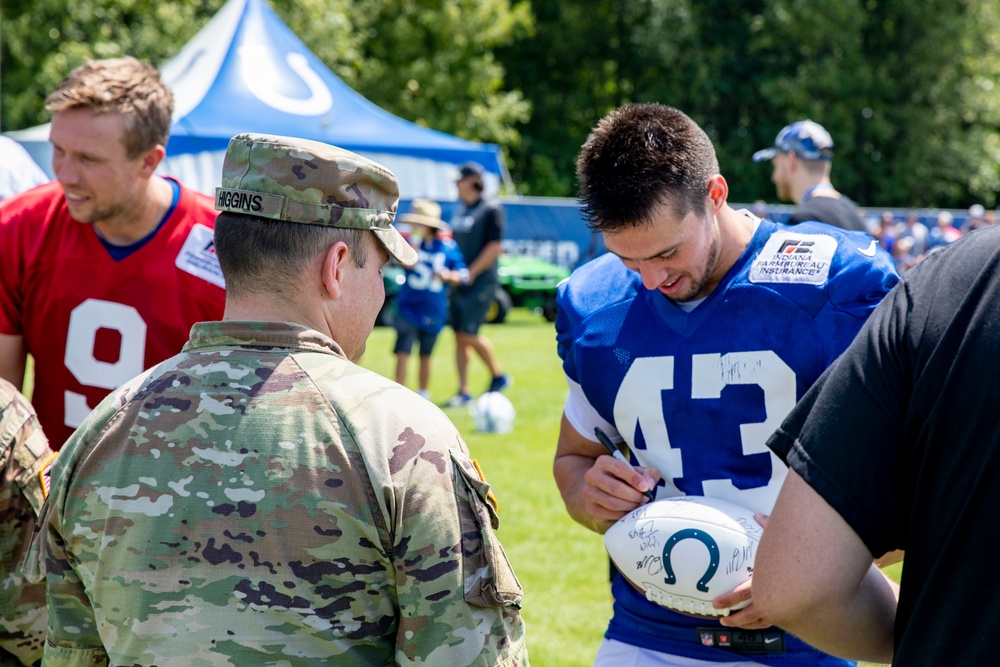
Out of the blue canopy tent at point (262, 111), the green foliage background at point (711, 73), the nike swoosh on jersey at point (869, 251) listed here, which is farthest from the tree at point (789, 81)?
the nike swoosh on jersey at point (869, 251)

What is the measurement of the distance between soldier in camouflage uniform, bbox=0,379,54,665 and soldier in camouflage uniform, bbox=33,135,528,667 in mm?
446

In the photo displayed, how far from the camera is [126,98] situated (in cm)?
324

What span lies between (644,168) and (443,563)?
124 cm

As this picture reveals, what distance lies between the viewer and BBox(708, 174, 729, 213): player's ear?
2.68 meters

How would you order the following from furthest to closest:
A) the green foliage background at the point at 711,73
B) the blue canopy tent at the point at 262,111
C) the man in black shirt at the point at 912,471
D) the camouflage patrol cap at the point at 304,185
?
the green foliage background at the point at 711,73
the blue canopy tent at the point at 262,111
the camouflage patrol cap at the point at 304,185
the man in black shirt at the point at 912,471

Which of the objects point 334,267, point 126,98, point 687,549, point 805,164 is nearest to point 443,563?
point 334,267

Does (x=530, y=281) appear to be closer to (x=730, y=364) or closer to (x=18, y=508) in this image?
(x=730, y=364)

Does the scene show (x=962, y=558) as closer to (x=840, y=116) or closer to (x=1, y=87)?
(x=1, y=87)

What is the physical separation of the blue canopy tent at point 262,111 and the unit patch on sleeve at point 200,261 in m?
7.57

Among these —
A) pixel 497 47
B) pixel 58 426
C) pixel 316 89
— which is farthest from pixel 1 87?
pixel 58 426

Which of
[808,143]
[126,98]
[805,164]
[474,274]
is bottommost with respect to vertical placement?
[474,274]

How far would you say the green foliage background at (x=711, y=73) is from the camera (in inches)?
1085

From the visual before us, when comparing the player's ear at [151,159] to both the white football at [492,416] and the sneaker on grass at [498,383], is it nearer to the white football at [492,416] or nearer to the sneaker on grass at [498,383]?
the white football at [492,416]

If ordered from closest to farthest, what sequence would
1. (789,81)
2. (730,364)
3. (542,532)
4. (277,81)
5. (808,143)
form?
1. (730,364)
2. (808,143)
3. (542,532)
4. (277,81)
5. (789,81)
